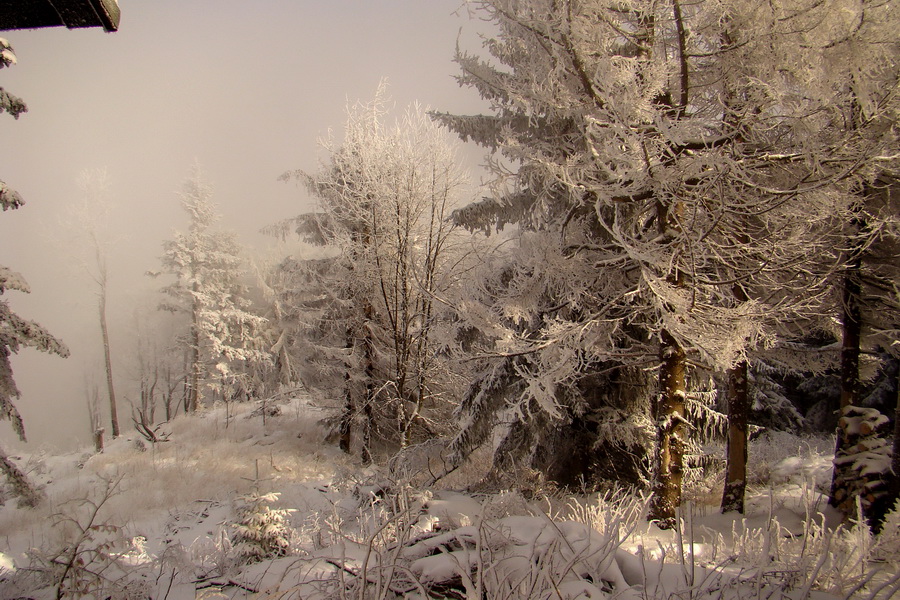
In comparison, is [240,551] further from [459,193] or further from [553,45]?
[553,45]

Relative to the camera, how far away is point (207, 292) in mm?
22516

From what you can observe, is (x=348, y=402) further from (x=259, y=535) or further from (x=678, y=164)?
(x=678, y=164)

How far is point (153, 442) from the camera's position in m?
14.8

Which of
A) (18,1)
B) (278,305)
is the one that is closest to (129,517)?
(18,1)

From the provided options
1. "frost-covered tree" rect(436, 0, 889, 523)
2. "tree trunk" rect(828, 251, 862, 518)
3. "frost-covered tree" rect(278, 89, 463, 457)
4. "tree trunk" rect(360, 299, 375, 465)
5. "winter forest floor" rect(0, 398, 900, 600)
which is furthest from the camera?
"tree trunk" rect(360, 299, 375, 465)

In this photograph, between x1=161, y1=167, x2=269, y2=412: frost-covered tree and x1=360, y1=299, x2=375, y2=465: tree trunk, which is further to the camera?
x1=161, y1=167, x2=269, y2=412: frost-covered tree

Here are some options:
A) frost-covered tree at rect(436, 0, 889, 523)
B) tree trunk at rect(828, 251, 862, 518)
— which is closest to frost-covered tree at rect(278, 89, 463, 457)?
frost-covered tree at rect(436, 0, 889, 523)

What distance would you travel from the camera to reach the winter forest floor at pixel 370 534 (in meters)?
2.03

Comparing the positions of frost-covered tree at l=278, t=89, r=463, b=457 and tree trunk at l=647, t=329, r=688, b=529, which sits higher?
frost-covered tree at l=278, t=89, r=463, b=457

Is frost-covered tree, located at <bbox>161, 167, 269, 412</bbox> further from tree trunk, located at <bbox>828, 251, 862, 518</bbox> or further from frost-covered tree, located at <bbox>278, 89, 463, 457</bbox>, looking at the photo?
tree trunk, located at <bbox>828, 251, 862, 518</bbox>

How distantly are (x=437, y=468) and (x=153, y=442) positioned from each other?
460 inches

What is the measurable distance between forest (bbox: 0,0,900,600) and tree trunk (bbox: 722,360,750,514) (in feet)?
0.16

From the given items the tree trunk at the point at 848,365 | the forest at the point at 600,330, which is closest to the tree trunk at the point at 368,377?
the forest at the point at 600,330

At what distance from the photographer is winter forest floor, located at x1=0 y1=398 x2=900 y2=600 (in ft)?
6.66
